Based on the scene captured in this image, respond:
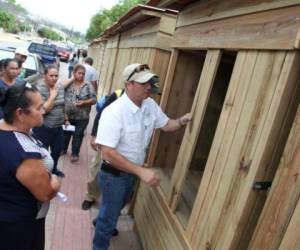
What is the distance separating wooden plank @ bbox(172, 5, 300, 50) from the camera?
7.17 ft

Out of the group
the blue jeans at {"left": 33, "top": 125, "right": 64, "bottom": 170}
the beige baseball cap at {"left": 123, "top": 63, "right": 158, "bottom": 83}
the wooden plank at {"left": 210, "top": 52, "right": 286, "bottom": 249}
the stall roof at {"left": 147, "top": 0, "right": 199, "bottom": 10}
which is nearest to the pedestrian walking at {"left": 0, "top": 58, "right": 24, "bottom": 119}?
the blue jeans at {"left": 33, "top": 125, "right": 64, "bottom": 170}

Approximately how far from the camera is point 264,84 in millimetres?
2357

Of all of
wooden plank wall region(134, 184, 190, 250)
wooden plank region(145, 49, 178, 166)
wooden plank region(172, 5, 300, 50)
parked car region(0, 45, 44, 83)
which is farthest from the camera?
parked car region(0, 45, 44, 83)

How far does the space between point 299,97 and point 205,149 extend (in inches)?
115

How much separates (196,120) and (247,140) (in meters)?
0.96

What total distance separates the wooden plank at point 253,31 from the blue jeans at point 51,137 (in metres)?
2.66

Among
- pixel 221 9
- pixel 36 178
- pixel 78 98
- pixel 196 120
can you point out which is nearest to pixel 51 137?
pixel 78 98

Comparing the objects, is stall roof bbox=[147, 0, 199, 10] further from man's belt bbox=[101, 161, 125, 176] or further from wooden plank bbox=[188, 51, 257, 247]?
man's belt bbox=[101, 161, 125, 176]

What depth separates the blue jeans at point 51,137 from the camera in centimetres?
540

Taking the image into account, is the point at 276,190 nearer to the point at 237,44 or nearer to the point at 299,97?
the point at 299,97

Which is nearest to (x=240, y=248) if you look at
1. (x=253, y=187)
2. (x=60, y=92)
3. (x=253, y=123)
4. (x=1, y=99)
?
(x=253, y=187)

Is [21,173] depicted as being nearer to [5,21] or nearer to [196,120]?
[196,120]

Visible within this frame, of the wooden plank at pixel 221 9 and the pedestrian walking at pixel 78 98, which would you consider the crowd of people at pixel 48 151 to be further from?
the pedestrian walking at pixel 78 98

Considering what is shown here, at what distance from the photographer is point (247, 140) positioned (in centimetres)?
245
